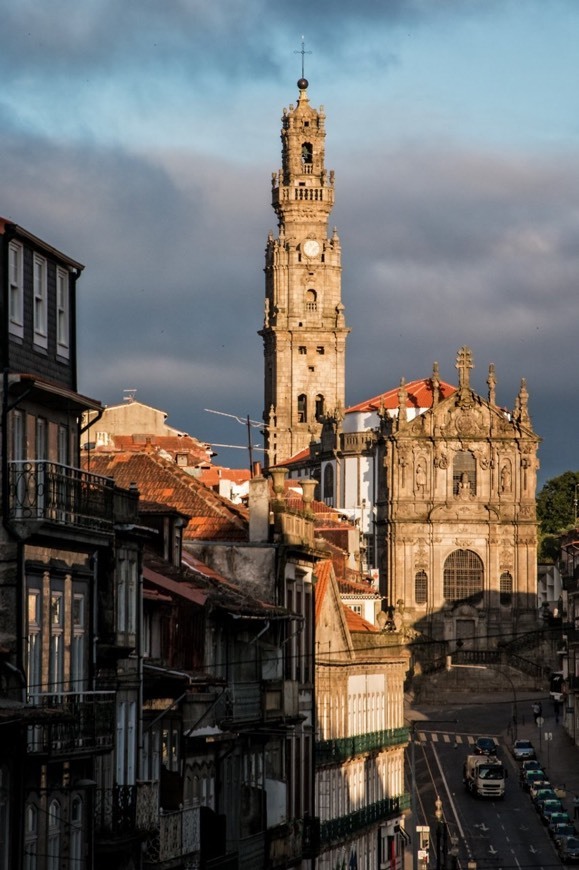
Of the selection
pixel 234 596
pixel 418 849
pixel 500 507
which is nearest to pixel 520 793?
pixel 418 849

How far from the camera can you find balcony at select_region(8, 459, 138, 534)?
116 ft

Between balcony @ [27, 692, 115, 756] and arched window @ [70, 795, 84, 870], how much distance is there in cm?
89

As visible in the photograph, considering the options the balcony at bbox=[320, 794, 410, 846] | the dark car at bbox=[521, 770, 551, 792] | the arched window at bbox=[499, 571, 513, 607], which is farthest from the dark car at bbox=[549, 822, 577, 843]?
the arched window at bbox=[499, 571, 513, 607]

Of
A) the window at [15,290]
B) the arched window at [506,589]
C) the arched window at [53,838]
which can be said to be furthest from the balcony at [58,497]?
the arched window at [506,589]

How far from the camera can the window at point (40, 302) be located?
37562 mm

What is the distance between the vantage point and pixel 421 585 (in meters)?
186

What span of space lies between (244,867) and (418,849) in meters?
33.8

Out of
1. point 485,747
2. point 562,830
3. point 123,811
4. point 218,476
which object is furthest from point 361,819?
point 218,476

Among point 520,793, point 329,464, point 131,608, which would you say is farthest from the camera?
point 329,464

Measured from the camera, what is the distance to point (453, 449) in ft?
618

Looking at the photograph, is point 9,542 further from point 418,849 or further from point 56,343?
point 418,849

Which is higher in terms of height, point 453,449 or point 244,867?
point 453,449

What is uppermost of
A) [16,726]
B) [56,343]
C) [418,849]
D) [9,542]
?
[56,343]

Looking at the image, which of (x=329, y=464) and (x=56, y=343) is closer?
(x=56, y=343)
